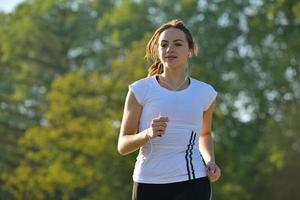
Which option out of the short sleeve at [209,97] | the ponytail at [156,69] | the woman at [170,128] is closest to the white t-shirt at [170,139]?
the woman at [170,128]

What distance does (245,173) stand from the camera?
116 ft

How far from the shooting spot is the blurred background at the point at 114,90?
1195 inches

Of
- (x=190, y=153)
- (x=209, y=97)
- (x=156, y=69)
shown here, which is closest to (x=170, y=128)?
(x=190, y=153)

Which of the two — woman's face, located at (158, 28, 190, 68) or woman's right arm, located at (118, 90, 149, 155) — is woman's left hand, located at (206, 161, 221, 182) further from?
woman's face, located at (158, 28, 190, 68)

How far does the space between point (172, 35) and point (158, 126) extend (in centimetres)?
66

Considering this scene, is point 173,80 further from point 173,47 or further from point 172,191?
point 172,191

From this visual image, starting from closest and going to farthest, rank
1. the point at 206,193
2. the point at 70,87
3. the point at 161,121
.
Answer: the point at 161,121, the point at 206,193, the point at 70,87

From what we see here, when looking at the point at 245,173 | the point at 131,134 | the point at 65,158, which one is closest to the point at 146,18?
the point at 245,173

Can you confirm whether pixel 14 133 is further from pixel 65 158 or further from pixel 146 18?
pixel 146 18

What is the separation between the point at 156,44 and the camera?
16.7ft

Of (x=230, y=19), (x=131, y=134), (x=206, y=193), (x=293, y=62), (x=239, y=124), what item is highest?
(x=230, y=19)

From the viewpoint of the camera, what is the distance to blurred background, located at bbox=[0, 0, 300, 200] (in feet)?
99.6

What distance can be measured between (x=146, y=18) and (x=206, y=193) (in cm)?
3749

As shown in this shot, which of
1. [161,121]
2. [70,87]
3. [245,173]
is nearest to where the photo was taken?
[161,121]
